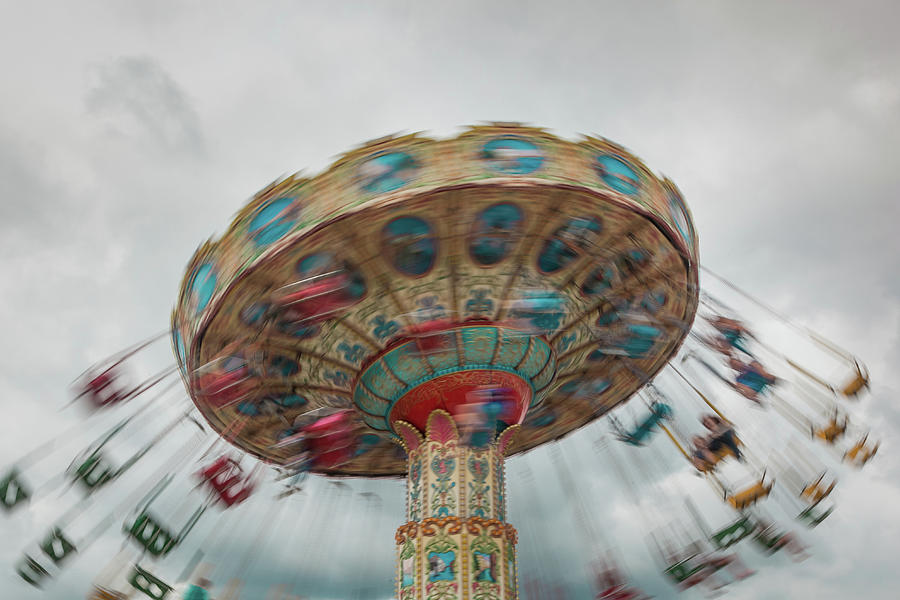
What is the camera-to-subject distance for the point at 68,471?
8531mm

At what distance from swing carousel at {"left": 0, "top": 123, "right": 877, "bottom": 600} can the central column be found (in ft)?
0.08

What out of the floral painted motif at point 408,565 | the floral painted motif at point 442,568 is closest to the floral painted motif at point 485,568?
the floral painted motif at point 442,568

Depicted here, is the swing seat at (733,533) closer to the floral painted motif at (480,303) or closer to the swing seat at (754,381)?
the swing seat at (754,381)

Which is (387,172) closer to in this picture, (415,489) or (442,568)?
(415,489)

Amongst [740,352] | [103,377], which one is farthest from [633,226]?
[103,377]

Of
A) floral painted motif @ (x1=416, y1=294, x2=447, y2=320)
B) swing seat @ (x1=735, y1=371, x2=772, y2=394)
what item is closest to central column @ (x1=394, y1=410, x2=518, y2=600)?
floral painted motif @ (x1=416, y1=294, x2=447, y2=320)

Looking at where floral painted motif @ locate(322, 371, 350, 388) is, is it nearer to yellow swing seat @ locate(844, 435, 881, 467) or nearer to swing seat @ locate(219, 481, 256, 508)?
swing seat @ locate(219, 481, 256, 508)

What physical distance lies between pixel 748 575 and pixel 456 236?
5.76 meters

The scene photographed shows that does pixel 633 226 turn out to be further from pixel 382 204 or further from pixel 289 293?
pixel 289 293

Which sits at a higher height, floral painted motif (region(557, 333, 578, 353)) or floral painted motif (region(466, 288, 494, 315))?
floral painted motif (region(557, 333, 578, 353))

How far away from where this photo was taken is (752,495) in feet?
29.4

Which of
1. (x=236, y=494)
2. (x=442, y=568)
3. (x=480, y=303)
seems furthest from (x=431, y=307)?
(x=236, y=494)

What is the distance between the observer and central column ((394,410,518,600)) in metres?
8.46

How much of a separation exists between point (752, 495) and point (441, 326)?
4286 mm
